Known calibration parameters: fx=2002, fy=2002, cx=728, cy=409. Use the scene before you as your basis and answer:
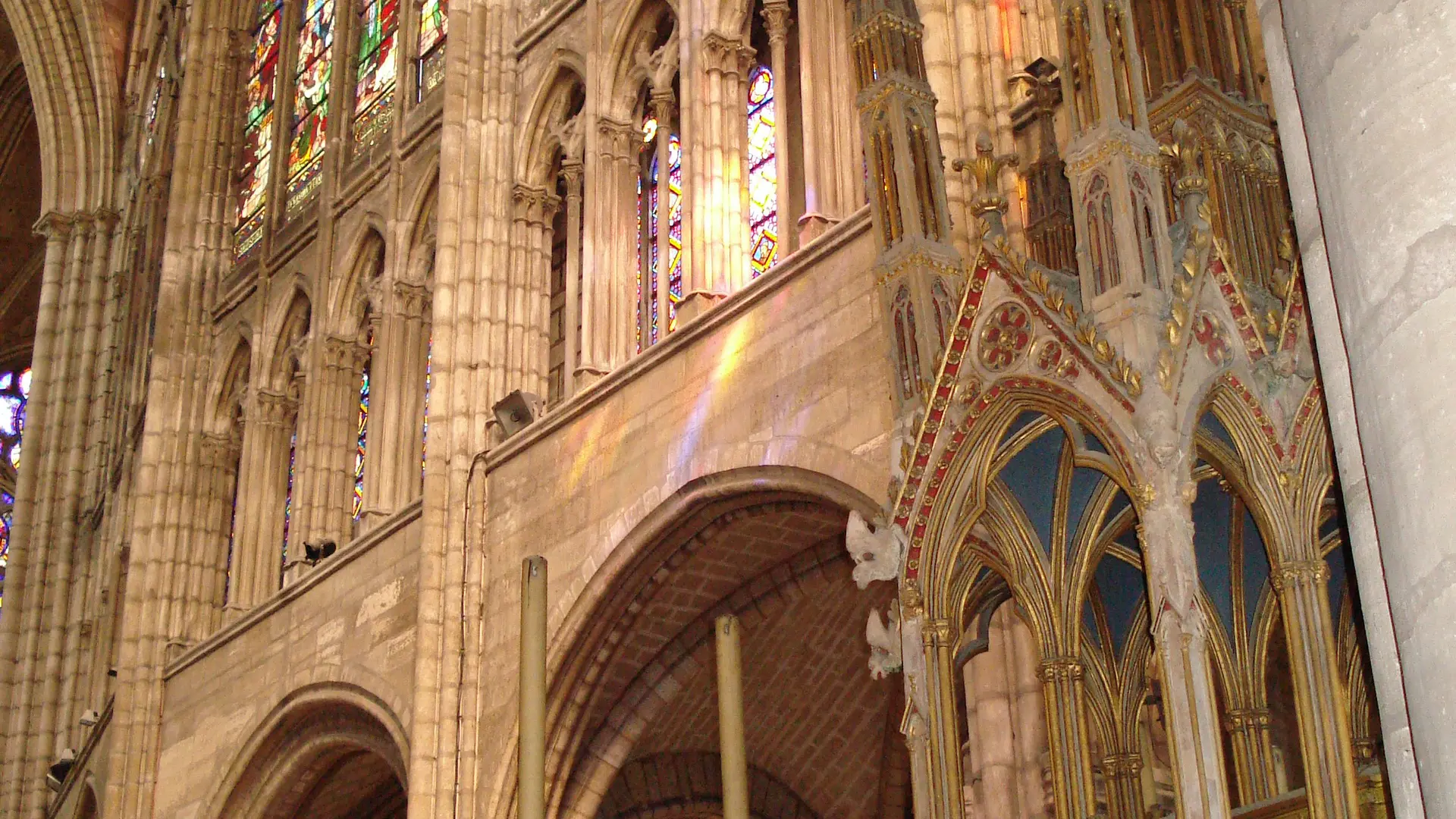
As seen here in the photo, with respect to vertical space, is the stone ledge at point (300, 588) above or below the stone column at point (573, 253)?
below

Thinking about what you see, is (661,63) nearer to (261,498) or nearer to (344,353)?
(344,353)

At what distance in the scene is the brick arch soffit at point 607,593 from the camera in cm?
1055

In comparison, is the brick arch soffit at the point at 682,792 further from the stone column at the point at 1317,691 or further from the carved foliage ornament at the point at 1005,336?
the stone column at the point at 1317,691

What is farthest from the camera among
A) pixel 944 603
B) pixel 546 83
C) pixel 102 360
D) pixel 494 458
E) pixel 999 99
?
pixel 102 360

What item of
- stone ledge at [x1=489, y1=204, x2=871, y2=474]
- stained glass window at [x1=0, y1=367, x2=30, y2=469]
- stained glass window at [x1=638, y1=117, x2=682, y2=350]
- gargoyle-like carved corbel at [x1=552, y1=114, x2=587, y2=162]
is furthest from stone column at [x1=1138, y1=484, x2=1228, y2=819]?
stained glass window at [x1=0, y1=367, x2=30, y2=469]

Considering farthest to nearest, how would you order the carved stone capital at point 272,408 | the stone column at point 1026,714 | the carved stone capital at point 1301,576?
the carved stone capital at point 272,408 → the stone column at point 1026,714 → the carved stone capital at point 1301,576

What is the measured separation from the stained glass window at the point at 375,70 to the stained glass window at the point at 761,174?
4683mm

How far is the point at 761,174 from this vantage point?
1212 centimetres

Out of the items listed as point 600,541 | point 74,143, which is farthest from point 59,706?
point 600,541

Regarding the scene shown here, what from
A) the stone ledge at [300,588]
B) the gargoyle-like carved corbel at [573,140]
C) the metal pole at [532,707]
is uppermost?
the gargoyle-like carved corbel at [573,140]

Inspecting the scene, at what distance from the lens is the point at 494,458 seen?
1263 cm

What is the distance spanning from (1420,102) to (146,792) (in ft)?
46.3

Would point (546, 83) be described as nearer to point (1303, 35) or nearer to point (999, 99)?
point (999, 99)

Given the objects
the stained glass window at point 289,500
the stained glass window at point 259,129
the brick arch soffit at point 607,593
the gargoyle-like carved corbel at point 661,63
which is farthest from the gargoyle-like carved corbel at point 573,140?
the stained glass window at point 259,129
